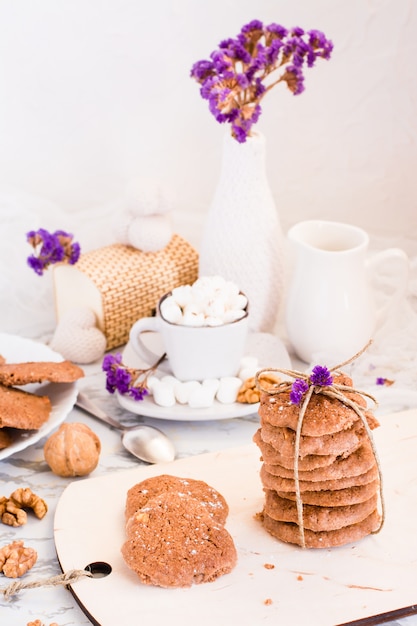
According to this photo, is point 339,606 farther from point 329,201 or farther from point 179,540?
point 329,201

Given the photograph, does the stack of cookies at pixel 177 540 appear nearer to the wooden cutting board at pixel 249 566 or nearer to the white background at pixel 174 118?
the wooden cutting board at pixel 249 566

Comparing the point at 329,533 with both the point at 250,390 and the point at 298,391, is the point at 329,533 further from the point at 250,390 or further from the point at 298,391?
the point at 250,390

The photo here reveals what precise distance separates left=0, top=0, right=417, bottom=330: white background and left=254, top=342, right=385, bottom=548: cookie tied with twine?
1.09 meters

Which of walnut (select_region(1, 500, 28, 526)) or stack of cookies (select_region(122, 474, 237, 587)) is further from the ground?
stack of cookies (select_region(122, 474, 237, 587))

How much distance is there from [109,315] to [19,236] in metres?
0.58

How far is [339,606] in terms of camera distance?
121 centimetres

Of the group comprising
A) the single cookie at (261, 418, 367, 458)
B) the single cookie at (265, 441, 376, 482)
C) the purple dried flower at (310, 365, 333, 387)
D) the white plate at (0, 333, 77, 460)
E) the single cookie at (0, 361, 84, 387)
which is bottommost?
the white plate at (0, 333, 77, 460)

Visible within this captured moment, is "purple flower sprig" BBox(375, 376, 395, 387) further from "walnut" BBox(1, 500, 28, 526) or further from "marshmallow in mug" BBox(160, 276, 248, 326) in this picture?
"walnut" BBox(1, 500, 28, 526)

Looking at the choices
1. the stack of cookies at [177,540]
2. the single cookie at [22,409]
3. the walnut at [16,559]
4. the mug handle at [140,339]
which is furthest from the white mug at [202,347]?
the walnut at [16,559]

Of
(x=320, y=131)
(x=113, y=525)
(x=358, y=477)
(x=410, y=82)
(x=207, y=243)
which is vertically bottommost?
(x=113, y=525)

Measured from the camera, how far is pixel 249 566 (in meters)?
1.29

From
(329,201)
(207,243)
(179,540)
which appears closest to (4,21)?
(207,243)

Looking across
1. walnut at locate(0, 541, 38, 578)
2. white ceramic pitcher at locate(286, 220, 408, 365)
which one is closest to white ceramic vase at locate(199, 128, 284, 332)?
white ceramic pitcher at locate(286, 220, 408, 365)

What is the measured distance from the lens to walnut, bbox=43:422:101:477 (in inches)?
59.4
